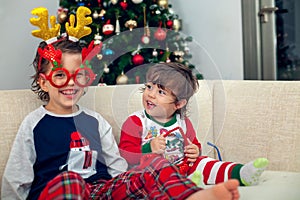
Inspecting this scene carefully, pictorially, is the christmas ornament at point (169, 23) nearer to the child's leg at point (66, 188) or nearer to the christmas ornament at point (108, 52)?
the christmas ornament at point (108, 52)

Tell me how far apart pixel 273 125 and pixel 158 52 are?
0.63 m

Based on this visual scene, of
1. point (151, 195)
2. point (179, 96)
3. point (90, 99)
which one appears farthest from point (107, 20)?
point (151, 195)

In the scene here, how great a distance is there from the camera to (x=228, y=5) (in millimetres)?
3361

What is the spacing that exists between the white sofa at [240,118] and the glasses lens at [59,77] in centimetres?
9

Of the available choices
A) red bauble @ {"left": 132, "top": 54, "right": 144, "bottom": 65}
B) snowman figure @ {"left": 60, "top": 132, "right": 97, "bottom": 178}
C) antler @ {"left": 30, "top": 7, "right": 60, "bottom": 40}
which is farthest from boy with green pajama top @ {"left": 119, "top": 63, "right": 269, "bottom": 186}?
antler @ {"left": 30, "top": 7, "right": 60, "bottom": 40}

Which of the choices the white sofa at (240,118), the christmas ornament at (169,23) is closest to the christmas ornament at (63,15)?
the christmas ornament at (169,23)

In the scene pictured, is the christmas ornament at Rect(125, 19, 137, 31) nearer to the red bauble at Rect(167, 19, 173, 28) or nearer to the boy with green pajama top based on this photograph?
the red bauble at Rect(167, 19, 173, 28)

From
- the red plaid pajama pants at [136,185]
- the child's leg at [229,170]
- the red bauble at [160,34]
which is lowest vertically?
the child's leg at [229,170]

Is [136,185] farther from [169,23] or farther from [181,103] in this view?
[169,23]

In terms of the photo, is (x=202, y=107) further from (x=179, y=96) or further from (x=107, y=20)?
(x=107, y=20)

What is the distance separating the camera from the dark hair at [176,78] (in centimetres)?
136

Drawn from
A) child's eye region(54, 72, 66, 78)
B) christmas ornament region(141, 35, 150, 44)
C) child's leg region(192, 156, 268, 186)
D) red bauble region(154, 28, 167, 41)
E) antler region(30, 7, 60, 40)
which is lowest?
child's leg region(192, 156, 268, 186)

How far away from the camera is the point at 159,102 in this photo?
1364 mm

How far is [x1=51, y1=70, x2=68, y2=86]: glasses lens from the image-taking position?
4.90 ft
